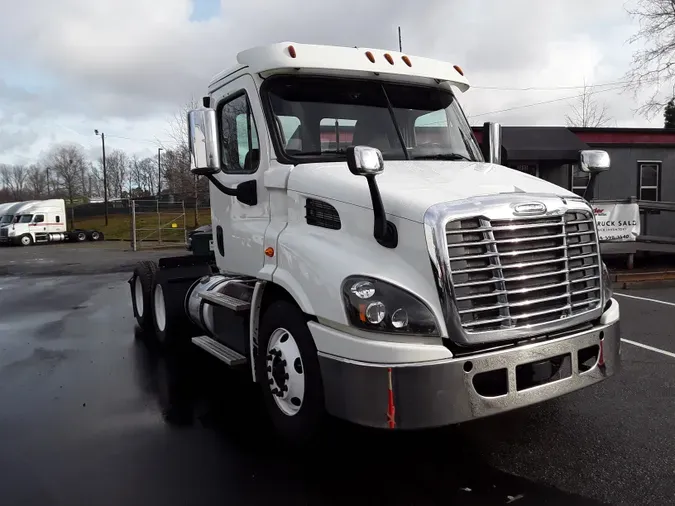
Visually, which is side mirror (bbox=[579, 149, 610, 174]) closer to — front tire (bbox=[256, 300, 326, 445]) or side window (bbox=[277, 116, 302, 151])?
side window (bbox=[277, 116, 302, 151])

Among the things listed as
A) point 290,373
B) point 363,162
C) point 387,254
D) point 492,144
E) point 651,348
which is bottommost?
point 651,348

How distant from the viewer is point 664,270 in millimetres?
11984

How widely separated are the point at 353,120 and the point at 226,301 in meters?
1.83

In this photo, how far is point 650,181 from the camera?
1688cm

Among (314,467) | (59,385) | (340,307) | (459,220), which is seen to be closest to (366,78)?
(459,220)

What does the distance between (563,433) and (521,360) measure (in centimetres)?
123

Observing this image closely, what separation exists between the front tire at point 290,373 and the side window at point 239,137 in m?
1.37

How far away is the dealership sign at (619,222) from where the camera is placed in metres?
12.6

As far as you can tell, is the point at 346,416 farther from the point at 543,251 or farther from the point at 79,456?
the point at 79,456

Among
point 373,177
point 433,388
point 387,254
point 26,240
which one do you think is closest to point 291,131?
point 373,177

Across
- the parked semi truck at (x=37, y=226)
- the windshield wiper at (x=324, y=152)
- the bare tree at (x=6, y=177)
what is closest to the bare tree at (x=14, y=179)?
the bare tree at (x=6, y=177)

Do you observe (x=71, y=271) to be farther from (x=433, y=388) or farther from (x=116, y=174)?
(x=116, y=174)

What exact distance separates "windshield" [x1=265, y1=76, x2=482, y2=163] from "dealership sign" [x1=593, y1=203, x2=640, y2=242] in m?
9.03

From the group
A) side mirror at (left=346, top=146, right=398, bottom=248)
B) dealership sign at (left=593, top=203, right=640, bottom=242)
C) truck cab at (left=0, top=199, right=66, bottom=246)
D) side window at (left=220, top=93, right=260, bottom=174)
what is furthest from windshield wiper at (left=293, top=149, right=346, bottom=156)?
truck cab at (left=0, top=199, right=66, bottom=246)
